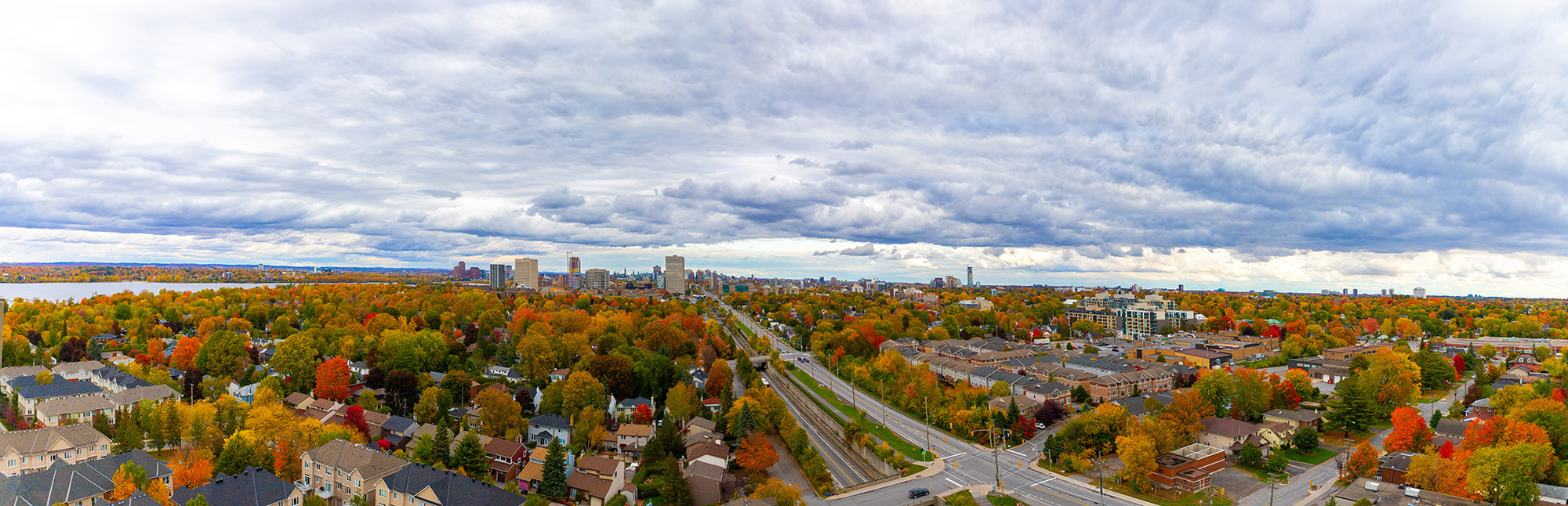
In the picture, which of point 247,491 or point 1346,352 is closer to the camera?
point 247,491

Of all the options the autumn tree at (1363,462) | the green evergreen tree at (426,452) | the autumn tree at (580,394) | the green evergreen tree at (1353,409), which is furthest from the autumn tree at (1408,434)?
the green evergreen tree at (426,452)

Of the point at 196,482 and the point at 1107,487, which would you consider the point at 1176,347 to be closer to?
the point at 1107,487

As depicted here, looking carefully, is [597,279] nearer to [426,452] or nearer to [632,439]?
[632,439]

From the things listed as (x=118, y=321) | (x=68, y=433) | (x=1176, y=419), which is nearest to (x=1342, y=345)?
(x=1176, y=419)

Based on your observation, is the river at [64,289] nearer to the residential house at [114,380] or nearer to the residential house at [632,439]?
the residential house at [114,380]

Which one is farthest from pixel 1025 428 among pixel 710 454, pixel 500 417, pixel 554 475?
pixel 500 417

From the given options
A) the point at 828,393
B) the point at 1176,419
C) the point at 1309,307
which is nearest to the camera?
the point at 1176,419
